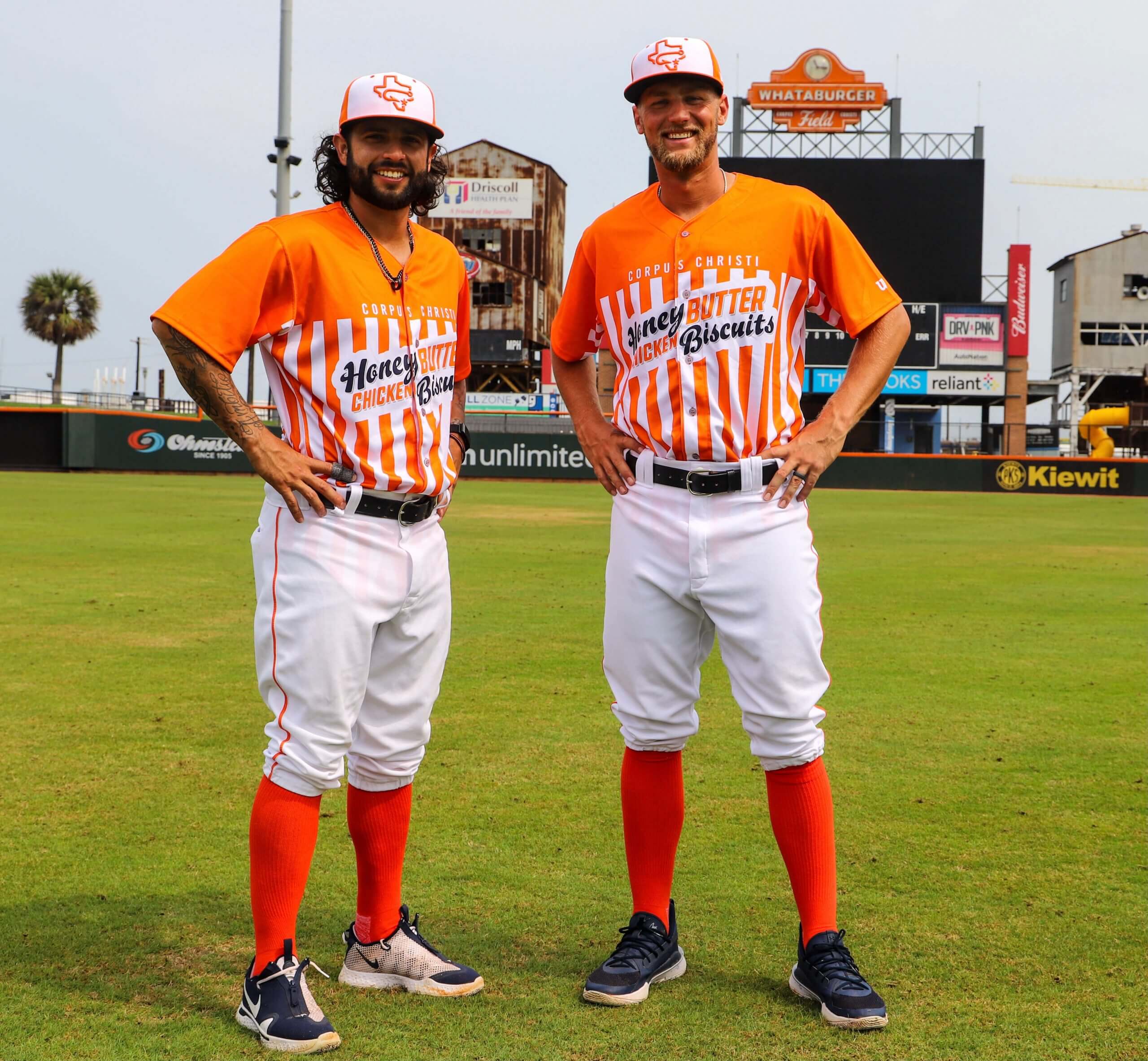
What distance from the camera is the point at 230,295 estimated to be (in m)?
2.91

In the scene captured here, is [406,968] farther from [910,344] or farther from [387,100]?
[910,344]

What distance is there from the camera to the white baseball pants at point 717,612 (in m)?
3.08

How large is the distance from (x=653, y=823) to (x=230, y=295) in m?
1.76

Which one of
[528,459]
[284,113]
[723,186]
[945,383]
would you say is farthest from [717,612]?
[945,383]

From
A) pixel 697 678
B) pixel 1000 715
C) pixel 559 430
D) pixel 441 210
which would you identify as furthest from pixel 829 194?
pixel 697 678

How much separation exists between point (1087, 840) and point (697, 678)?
1795 millimetres

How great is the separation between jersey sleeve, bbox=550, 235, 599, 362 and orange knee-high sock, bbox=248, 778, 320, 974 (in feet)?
4.90

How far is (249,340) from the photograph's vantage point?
2980 millimetres

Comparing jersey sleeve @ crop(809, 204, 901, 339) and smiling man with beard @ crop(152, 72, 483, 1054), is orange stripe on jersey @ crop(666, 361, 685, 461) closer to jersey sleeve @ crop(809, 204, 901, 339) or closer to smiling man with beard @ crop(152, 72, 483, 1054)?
jersey sleeve @ crop(809, 204, 901, 339)

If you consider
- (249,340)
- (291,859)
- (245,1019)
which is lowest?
(245,1019)

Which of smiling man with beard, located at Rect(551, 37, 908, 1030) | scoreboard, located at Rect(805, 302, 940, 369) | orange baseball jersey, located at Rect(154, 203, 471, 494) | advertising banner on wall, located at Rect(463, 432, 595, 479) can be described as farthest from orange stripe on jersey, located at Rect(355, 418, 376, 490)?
scoreboard, located at Rect(805, 302, 940, 369)

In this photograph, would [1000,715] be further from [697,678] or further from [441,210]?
[441,210]

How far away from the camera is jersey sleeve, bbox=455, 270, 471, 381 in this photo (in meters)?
3.38

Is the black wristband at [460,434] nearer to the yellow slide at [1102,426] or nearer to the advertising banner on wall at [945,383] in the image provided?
the yellow slide at [1102,426]
